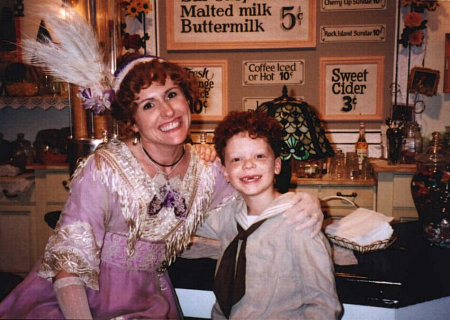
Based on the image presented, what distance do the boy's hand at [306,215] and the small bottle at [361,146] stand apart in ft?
6.69

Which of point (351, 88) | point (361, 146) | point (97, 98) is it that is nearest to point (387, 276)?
point (97, 98)

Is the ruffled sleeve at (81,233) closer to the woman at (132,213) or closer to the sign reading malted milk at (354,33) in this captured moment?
the woman at (132,213)

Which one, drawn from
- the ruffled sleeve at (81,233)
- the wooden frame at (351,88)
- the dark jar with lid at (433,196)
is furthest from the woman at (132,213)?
the wooden frame at (351,88)

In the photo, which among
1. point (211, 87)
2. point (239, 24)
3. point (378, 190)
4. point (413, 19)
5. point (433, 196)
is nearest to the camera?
point (433, 196)

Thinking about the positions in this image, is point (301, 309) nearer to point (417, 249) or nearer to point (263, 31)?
point (417, 249)

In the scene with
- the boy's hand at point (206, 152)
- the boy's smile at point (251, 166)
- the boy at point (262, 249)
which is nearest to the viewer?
the boy at point (262, 249)

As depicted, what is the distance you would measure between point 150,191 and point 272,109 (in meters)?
0.59

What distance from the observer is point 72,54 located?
66.5 inches

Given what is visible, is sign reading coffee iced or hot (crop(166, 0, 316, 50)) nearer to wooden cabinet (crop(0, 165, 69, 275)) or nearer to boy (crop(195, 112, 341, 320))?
wooden cabinet (crop(0, 165, 69, 275))

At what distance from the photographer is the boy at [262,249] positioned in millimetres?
1288

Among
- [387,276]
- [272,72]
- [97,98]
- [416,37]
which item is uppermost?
[416,37]

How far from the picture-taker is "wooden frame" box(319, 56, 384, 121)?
11.7 feet

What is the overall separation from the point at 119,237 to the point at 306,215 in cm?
69

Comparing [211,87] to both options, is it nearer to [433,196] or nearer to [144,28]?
[144,28]
